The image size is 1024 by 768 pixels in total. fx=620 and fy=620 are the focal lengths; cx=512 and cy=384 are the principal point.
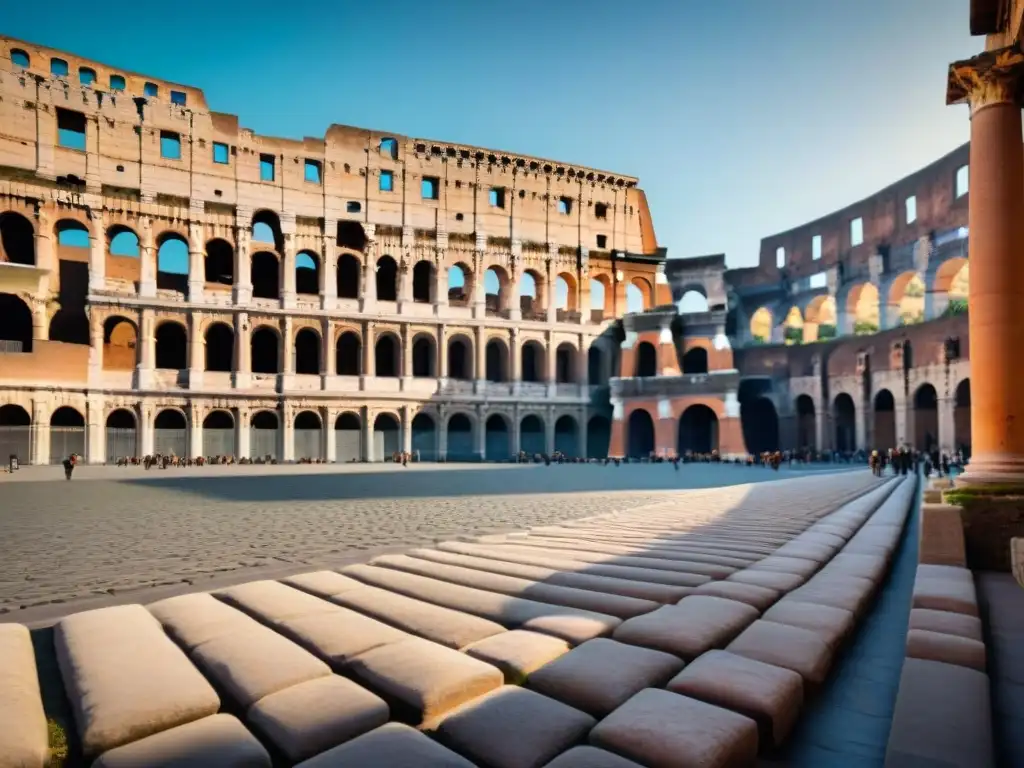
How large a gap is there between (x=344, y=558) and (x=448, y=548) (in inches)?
35.4

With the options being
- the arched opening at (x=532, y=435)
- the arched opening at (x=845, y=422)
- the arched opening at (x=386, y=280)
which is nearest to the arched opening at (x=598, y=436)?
the arched opening at (x=532, y=435)

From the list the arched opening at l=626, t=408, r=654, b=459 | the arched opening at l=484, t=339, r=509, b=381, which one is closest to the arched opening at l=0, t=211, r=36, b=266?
the arched opening at l=484, t=339, r=509, b=381

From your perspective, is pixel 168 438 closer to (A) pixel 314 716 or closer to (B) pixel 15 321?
(B) pixel 15 321

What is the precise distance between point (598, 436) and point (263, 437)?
1980cm

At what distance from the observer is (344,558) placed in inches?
211

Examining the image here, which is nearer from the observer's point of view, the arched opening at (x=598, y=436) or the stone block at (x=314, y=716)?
the stone block at (x=314, y=716)

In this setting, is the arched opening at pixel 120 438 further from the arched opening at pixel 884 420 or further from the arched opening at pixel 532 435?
the arched opening at pixel 884 420

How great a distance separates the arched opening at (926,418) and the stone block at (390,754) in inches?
1406

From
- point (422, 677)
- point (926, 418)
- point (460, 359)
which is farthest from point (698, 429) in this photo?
point (422, 677)

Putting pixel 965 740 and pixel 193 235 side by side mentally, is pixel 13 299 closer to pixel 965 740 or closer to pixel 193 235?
pixel 193 235

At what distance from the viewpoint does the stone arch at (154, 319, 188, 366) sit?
108ft

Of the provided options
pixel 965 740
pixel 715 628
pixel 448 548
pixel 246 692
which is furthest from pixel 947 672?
pixel 448 548

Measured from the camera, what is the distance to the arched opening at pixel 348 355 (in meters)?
36.2

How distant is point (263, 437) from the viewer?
104 ft
